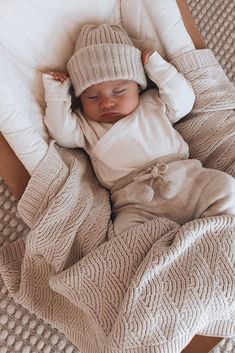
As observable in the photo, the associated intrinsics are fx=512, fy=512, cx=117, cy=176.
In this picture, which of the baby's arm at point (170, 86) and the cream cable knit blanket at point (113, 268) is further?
the baby's arm at point (170, 86)

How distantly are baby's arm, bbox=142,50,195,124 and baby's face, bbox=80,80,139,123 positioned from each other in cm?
6

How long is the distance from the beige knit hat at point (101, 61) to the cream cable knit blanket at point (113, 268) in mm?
153

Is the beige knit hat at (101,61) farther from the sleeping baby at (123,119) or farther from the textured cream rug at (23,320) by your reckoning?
the textured cream rug at (23,320)

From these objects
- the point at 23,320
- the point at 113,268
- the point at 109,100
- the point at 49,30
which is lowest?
the point at 23,320

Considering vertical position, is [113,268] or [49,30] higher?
[49,30]

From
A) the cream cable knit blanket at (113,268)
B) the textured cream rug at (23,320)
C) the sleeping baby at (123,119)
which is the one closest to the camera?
the cream cable knit blanket at (113,268)

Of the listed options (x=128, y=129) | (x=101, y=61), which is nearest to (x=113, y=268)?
(x=128, y=129)

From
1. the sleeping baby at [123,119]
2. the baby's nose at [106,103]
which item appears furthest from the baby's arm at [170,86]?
the baby's nose at [106,103]

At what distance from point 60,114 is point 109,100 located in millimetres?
100

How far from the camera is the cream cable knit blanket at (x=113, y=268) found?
79 centimetres

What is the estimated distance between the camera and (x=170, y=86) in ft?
3.37

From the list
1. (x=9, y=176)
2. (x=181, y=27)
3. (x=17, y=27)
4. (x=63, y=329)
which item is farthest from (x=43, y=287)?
(x=181, y=27)

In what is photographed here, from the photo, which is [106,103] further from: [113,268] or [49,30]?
[113,268]

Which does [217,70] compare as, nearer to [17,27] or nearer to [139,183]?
[139,183]
